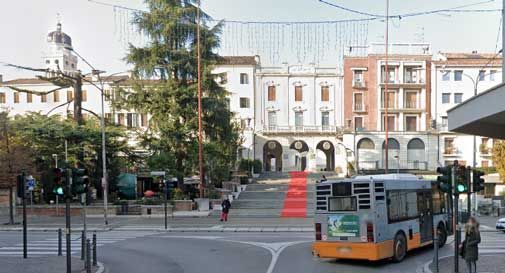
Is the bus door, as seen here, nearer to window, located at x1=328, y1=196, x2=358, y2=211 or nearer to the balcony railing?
window, located at x1=328, y1=196, x2=358, y2=211

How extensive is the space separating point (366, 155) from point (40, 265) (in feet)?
185

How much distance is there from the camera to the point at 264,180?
200ft

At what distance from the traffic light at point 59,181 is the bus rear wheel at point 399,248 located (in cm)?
1040

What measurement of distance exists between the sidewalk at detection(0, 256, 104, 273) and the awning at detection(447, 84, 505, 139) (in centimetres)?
1131

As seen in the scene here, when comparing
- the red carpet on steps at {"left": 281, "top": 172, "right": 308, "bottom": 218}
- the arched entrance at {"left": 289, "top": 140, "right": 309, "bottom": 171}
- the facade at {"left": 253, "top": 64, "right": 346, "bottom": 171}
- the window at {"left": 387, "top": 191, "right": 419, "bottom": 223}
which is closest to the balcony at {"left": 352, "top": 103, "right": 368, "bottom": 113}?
the facade at {"left": 253, "top": 64, "right": 346, "bottom": 171}

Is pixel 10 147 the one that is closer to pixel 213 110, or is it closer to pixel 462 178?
pixel 213 110

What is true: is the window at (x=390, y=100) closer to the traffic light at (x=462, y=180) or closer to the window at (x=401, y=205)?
the window at (x=401, y=205)

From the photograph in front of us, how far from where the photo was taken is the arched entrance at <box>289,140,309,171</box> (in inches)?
2810

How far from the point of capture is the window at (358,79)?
7100 cm

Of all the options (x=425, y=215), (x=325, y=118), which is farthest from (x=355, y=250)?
(x=325, y=118)

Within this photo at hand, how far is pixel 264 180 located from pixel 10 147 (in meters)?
31.0

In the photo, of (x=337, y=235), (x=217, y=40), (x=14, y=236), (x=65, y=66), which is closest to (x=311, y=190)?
(x=217, y=40)

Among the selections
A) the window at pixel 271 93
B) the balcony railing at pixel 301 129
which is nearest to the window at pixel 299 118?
the balcony railing at pixel 301 129

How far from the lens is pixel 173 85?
42312 millimetres
